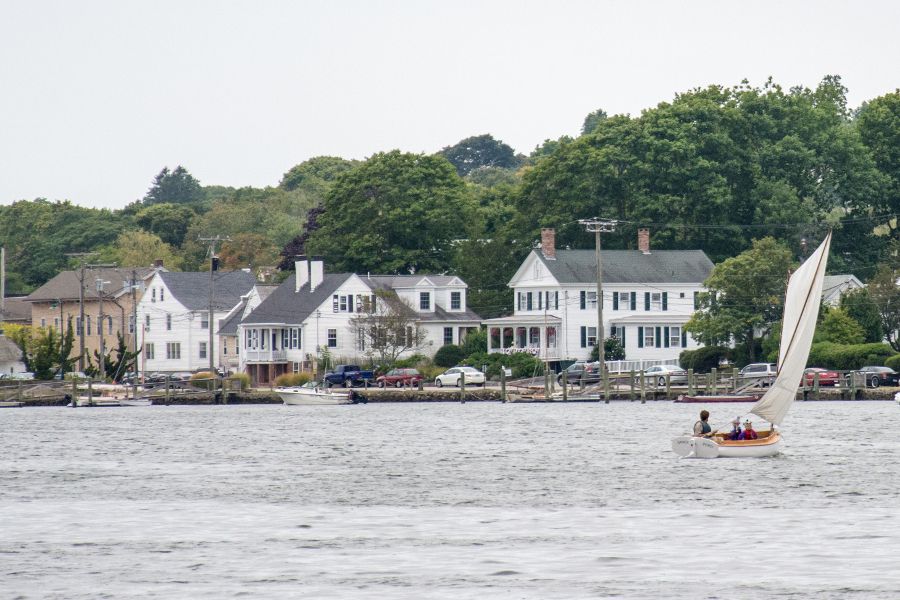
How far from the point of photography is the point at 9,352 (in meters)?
134

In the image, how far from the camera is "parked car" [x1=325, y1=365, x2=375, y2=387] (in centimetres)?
11694

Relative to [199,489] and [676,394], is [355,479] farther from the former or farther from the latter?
[676,394]

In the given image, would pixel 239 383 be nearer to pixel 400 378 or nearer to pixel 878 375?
pixel 400 378

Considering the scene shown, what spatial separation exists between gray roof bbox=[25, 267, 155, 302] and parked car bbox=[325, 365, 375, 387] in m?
39.2

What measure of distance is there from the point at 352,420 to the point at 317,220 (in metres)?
57.9

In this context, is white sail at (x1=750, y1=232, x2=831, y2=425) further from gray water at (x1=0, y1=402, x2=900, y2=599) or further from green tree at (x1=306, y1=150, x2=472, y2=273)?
green tree at (x1=306, y1=150, x2=472, y2=273)

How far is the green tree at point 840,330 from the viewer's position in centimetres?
10606

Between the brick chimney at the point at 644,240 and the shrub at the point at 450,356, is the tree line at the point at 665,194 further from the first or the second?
the shrub at the point at 450,356

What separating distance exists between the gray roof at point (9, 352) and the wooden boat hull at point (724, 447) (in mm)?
85218

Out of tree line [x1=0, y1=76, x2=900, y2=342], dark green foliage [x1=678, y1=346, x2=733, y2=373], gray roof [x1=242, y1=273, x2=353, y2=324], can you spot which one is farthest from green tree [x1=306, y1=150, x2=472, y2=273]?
dark green foliage [x1=678, y1=346, x2=733, y2=373]

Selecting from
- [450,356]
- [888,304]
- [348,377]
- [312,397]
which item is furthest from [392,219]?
[888,304]

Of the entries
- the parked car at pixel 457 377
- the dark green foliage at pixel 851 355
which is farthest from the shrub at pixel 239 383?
the dark green foliage at pixel 851 355

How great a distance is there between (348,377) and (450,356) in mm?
9354

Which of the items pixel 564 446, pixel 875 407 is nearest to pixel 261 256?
pixel 875 407
